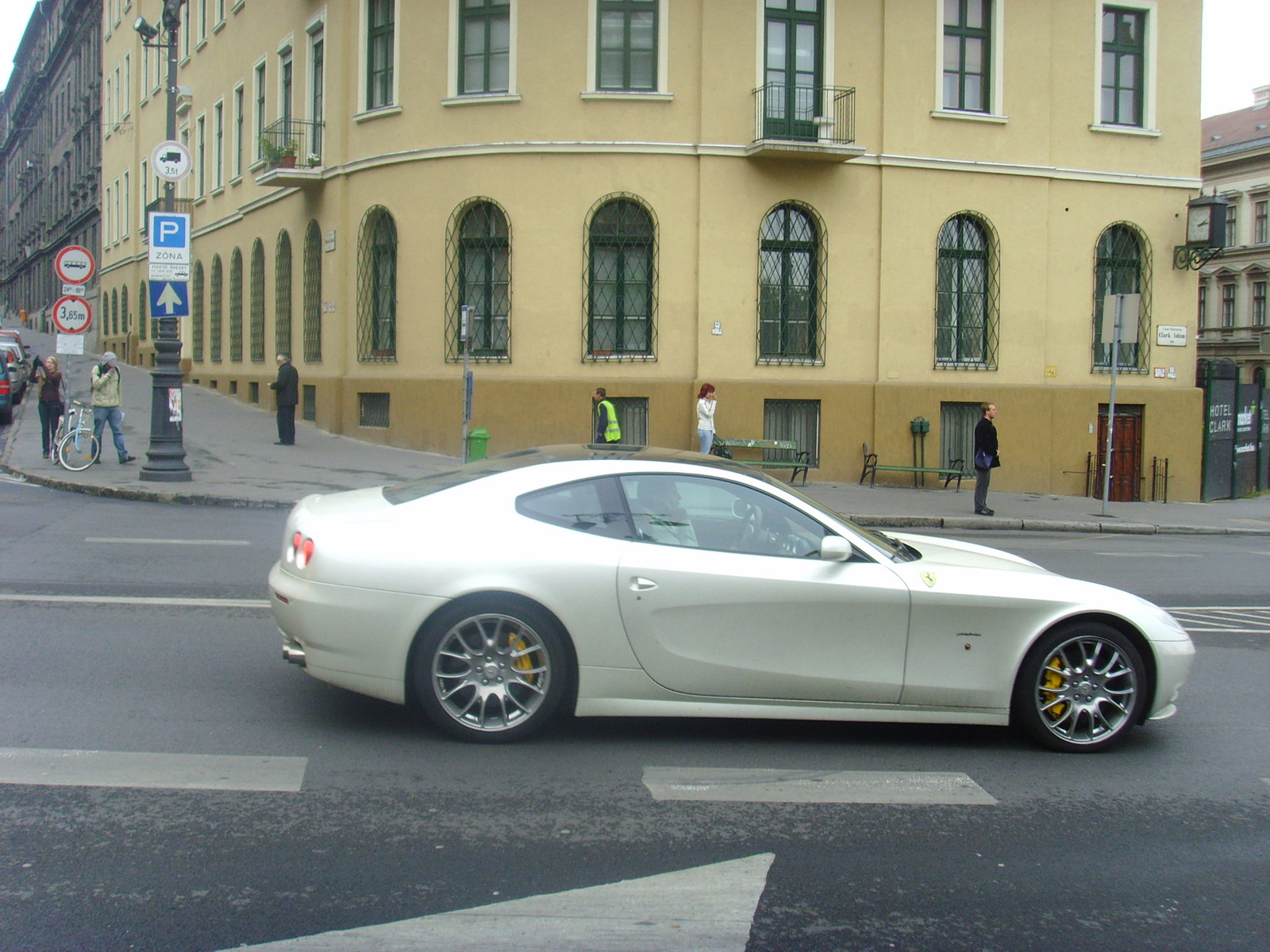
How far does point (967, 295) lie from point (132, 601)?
17.7 m

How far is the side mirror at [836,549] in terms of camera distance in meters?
5.62

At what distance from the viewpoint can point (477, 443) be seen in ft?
63.6

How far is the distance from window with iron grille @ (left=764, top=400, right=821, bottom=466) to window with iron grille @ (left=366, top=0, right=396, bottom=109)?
30.7 feet

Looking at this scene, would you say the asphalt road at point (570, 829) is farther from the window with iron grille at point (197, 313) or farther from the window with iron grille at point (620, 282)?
the window with iron grille at point (197, 313)

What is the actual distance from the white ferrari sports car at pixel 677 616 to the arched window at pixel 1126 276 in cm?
1923

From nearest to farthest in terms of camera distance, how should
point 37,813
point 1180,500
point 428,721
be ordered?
1. point 37,813
2. point 428,721
3. point 1180,500

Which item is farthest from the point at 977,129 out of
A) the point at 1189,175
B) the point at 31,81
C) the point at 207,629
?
the point at 31,81

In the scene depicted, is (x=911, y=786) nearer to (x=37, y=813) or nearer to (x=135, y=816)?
(x=135, y=816)

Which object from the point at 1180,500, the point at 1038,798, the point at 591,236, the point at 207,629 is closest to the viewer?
the point at 1038,798

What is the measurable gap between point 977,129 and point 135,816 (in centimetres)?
2117

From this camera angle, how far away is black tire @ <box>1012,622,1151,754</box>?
5.86 metres

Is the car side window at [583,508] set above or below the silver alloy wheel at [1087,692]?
above

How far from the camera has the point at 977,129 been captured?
890 inches

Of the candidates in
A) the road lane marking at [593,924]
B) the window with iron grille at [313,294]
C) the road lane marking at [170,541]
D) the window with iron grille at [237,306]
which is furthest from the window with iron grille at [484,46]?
the road lane marking at [593,924]
